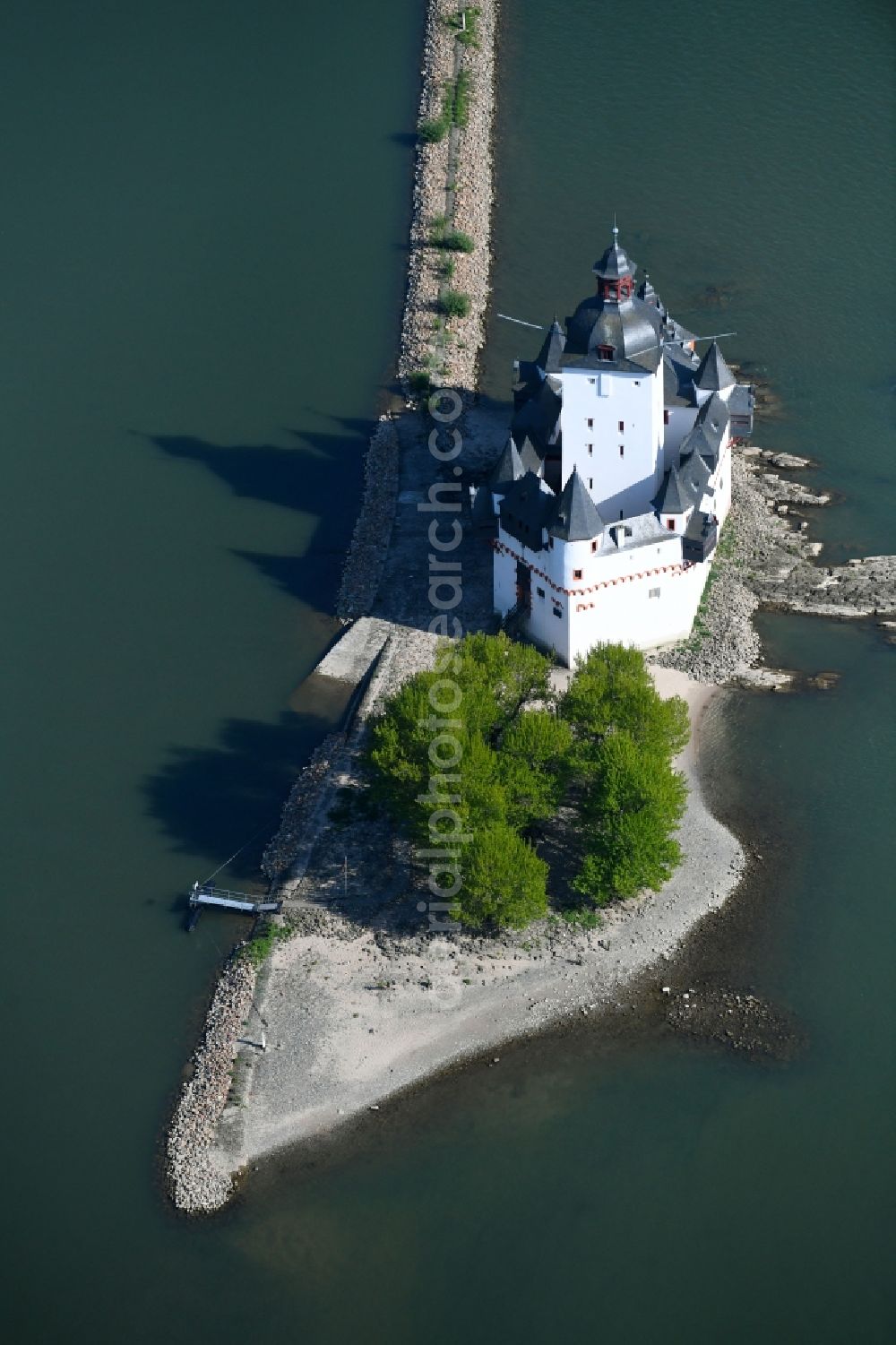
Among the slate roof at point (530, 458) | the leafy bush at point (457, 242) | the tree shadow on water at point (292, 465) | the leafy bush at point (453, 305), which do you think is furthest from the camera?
the leafy bush at point (457, 242)

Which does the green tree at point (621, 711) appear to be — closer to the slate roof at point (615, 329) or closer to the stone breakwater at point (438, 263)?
the slate roof at point (615, 329)

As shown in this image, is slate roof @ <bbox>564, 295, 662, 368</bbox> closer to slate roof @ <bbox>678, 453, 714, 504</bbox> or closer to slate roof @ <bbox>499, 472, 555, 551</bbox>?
slate roof @ <bbox>678, 453, 714, 504</bbox>

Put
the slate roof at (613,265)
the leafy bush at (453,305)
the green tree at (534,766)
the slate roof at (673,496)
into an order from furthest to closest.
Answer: the leafy bush at (453,305) < the slate roof at (673,496) < the slate roof at (613,265) < the green tree at (534,766)

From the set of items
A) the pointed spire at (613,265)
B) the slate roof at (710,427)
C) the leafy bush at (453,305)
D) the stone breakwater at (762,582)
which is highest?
the pointed spire at (613,265)

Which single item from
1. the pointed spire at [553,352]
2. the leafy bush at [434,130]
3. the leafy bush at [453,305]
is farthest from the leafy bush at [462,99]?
the pointed spire at [553,352]

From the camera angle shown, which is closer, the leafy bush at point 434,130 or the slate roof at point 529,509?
the slate roof at point 529,509

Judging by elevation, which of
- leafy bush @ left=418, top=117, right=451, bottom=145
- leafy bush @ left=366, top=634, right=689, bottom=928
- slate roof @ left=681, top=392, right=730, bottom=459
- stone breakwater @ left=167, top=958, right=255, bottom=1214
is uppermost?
leafy bush @ left=418, top=117, right=451, bottom=145

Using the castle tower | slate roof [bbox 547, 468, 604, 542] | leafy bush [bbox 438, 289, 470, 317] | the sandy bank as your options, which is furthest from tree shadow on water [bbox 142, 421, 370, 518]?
the sandy bank

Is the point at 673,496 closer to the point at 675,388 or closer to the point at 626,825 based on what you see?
the point at 675,388
